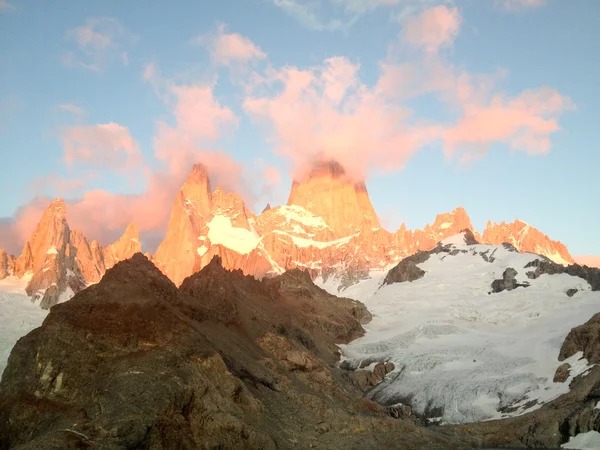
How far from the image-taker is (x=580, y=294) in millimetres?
157875

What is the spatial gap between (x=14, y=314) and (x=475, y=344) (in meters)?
107

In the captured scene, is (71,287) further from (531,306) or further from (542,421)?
(542,421)

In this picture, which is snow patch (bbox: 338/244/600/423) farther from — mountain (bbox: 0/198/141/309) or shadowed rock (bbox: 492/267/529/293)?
mountain (bbox: 0/198/141/309)

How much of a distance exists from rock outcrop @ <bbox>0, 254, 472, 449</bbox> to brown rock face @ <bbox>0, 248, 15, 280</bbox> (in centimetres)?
13181

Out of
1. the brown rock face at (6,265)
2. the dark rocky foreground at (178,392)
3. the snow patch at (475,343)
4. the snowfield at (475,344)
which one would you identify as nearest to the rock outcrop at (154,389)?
the dark rocky foreground at (178,392)

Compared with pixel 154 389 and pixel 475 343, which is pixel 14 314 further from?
pixel 154 389

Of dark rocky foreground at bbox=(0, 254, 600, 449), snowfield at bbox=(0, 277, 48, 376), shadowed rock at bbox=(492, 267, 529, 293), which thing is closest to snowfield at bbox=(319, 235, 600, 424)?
shadowed rock at bbox=(492, 267, 529, 293)

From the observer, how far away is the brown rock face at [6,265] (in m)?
180

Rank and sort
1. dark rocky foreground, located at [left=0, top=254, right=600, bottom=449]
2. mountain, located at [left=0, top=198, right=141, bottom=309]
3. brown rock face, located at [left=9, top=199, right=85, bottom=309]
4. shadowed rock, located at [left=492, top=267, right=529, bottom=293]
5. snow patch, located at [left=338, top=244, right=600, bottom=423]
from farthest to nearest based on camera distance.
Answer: shadowed rock, located at [left=492, top=267, right=529, bottom=293]
brown rock face, located at [left=9, top=199, right=85, bottom=309]
mountain, located at [left=0, top=198, right=141, bottom=309]
snow patch, located at [left=338, top=244, right=600, bottom=423]
dark rocky foreground, located at [left=0, top=254, right=600, bottom=449]

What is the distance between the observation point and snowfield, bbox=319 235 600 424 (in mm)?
92188

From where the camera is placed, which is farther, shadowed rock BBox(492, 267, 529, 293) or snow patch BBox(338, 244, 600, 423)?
shadowed rock BBox(492, 267, 529, 293)

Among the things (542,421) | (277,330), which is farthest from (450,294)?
(542,421)

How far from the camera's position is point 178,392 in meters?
46.2

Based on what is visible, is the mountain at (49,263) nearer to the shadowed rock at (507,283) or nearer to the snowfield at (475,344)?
the snowfield at (475,344)
